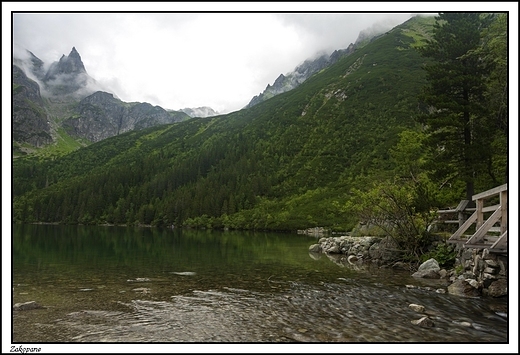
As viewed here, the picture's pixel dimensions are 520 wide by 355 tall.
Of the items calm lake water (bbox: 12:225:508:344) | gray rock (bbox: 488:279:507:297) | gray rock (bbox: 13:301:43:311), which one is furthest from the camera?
gray rock (bbox: 488:279:507:297)

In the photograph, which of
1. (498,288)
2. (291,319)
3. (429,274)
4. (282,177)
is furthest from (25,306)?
(282,177)

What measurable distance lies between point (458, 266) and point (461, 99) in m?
13.4

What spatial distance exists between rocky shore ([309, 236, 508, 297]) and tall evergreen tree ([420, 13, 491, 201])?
7180mm

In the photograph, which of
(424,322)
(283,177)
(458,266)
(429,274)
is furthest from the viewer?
(283,177)

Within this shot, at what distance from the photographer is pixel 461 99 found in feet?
87.1

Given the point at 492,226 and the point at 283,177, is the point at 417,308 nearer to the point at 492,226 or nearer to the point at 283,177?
Answer: the point at 492,226

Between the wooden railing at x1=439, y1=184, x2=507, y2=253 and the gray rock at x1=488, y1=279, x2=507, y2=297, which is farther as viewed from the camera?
the gray rock at x1=488, y1=279, x2=507, y2=297

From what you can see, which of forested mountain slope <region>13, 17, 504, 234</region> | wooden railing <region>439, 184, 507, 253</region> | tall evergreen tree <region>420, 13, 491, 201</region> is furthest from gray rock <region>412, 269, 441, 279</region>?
forested mountain slope <region>13, 17, 504, 234</region>

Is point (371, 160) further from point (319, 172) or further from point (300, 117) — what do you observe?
point (300, 117)

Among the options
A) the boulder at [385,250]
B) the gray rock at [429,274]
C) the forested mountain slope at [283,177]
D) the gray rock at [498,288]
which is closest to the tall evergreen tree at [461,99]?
the boulder at [385,250]

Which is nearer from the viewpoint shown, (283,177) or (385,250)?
(385,250)

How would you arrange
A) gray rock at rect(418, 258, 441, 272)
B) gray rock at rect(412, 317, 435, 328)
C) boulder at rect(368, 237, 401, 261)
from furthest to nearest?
1. boulder at rect(368, 237, 401, 261)
2. gray rock at rect(418, 258, 441, 272)
3. gray rock at rect(412, 317, 435, 328)

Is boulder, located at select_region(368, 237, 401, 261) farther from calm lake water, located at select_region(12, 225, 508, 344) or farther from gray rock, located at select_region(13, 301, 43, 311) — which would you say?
gray rock, located at select_region(13, 301, 43, 311)

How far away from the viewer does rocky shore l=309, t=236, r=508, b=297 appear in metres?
14.3
